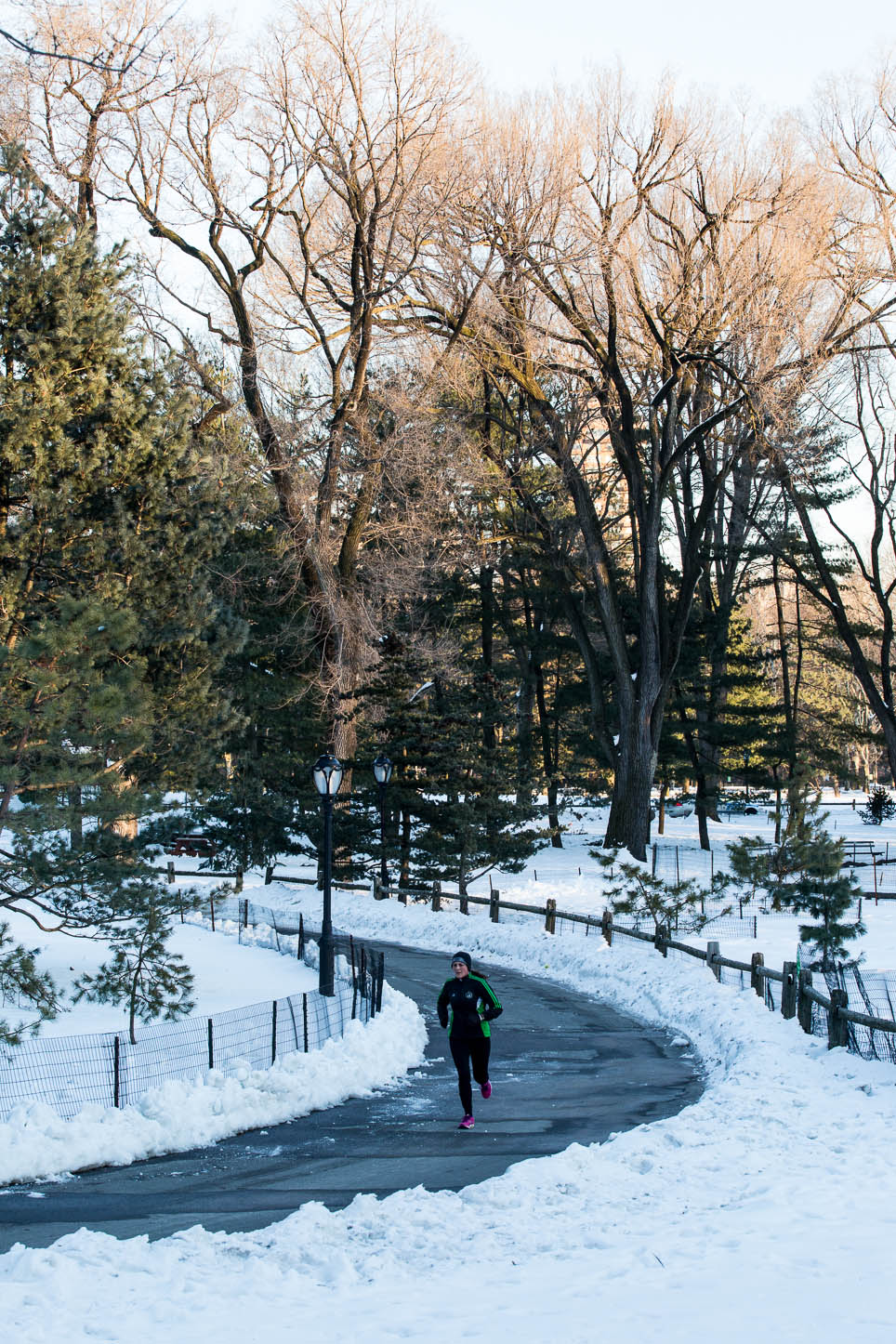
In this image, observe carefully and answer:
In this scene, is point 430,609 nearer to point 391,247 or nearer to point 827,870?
point 391,247

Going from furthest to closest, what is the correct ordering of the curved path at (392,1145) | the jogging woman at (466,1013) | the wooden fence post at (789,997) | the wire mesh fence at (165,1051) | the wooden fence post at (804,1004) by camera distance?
the wooden fence post at (789,997), the wooden fence post at (804,1004), the wire mesh fence at (165,1051), the jogging woman at (466,1013), the curved path at (392,1145)

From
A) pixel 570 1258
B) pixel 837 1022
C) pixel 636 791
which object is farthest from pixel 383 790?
pixel 570 1258

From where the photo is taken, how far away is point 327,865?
62.3 ft

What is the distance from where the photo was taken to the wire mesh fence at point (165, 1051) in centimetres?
1270

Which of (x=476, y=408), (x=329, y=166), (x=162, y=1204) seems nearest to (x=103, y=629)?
(x=162, y=1204)

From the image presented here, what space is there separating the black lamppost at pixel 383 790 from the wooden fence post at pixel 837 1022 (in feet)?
56.5

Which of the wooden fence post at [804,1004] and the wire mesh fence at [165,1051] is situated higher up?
the wooden fence post at [804,1004]

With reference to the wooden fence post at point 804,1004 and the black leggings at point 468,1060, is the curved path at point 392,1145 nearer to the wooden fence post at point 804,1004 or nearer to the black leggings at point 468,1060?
the black leggings at point 468,1060

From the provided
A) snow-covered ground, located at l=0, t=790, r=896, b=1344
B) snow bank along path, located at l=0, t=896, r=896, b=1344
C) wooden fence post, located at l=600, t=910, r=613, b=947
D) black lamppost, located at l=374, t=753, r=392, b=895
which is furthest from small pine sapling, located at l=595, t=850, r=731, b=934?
snow bank along path, located at l=0, t=896, r=896, b=1344

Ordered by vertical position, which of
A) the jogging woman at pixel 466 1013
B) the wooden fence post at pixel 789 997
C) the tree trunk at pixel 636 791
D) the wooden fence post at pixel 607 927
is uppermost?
the tree trunk at pixel 636 791

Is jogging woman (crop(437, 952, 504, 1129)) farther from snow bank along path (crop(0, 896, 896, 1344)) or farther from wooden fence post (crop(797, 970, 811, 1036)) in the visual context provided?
wooden fence post (crop(797, 970, 811, 1036))

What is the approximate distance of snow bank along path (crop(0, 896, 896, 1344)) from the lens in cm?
628

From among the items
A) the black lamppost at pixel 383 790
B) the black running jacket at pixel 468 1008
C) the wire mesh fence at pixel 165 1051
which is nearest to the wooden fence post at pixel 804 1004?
the black running jacket at pixel 468 1008

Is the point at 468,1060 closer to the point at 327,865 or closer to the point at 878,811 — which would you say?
the point at 327,865
